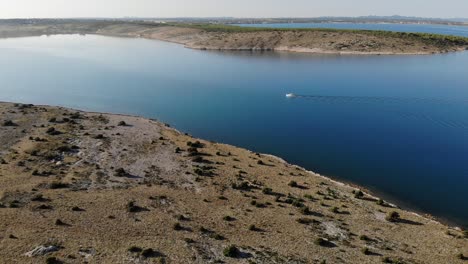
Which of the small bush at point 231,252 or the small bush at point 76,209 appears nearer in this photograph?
the small bush at point 231,252

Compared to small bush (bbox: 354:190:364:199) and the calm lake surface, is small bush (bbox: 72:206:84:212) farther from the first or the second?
the calm lake surface

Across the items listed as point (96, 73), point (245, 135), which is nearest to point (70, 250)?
point (245, 135)

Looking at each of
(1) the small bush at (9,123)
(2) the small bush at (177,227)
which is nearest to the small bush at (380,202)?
(2) the small bush at (177,227)

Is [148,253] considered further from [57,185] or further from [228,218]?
[57,185]

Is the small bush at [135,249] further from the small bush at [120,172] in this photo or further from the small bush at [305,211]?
the small bush at [120,172]

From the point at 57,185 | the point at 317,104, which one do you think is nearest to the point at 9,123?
the point at 57,185

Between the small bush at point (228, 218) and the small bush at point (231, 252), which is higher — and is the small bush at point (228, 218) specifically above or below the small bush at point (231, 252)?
above

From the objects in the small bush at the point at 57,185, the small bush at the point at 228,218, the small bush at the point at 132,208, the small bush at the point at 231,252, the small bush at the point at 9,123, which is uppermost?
the small bush at the point at 9,123
